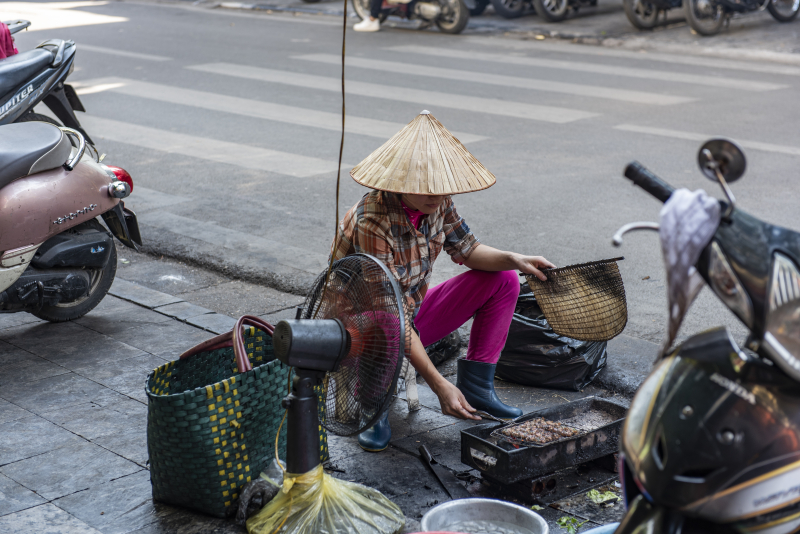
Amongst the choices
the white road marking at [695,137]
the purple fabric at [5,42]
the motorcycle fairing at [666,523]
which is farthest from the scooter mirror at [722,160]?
the white road marking at [695,137]

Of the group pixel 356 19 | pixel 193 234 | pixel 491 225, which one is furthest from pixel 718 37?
pixel 193 234

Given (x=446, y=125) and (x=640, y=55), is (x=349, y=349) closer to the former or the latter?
(x=446, y=125)

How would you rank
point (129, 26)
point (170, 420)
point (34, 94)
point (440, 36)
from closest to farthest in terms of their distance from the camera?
1. point (170, 420)
2. point (34, 94)
3. point (440, 36)
4. point (129, 26)

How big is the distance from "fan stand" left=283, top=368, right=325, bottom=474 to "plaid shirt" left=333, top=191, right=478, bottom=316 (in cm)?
75

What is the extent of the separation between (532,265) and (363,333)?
0.97 m

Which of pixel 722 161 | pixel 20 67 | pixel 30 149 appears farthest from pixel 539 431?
pixel 20 67

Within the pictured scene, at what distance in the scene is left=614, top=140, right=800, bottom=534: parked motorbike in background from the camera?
4.98 feet

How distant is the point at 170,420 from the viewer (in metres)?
2.58

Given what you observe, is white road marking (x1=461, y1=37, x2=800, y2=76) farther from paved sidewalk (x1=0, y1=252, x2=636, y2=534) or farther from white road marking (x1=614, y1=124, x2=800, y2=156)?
paved sidewalk (x1=0, y1=252, x2=636, y2=534)

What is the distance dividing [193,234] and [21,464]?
295 cm

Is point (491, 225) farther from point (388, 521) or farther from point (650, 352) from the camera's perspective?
point (388, 521)

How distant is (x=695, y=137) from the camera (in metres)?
7.45

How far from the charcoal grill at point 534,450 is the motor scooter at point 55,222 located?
87.6 inches

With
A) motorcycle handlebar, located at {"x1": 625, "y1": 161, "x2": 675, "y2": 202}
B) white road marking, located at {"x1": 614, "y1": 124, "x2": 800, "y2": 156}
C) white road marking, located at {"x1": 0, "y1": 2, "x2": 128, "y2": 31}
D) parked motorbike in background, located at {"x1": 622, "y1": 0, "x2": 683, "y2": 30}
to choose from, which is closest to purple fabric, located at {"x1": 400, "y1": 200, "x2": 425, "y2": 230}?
motorcycle handlebar, located at {"x1": 625, "y1": 161, "x2": 675, "y2": 202}
